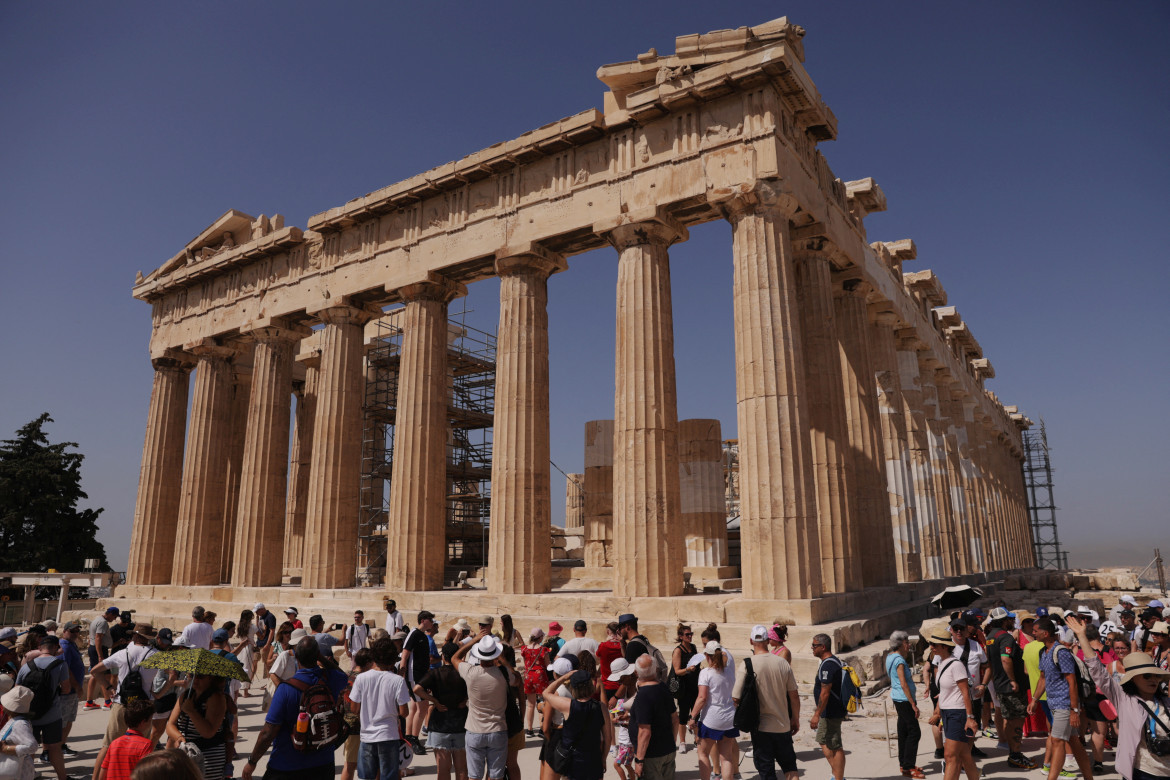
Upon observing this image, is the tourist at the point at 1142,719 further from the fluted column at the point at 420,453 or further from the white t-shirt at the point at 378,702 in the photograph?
the fluted column at the point at 420,453

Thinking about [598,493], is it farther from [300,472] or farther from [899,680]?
[899,680]

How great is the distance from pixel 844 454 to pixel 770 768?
43.2 feet

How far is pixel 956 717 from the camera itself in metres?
7.17

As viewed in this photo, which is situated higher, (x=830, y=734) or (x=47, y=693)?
(x=47, y=693)

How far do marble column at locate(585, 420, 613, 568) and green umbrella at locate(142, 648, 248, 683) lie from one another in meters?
18.8

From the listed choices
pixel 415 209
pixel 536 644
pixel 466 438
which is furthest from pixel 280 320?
pixel 536 644

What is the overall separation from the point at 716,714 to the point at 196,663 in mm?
4712

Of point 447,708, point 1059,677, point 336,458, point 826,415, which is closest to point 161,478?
point 336,458

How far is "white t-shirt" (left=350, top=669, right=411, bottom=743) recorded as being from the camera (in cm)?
639

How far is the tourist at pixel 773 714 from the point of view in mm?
6863

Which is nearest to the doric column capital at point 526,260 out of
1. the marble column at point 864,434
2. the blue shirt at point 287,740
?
the marble column at point 864,434

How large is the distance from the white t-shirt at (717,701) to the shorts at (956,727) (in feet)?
6.87

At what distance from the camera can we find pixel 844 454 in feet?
62.2

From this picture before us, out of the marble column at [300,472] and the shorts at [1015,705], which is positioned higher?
the marble column at [300,472]
